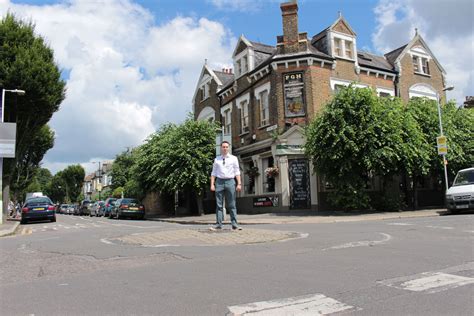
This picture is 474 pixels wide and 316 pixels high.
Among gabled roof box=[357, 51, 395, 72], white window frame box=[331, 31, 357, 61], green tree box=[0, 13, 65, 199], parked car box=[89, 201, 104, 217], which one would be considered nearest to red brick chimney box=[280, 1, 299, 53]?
white window frame box=[331, 31, 357, 61]

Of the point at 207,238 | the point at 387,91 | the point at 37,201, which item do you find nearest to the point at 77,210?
the point at 37,201

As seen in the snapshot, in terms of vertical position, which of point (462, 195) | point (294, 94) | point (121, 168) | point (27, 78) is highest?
point (27, 78)

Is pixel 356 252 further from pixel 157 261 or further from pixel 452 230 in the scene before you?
pixel 452 230

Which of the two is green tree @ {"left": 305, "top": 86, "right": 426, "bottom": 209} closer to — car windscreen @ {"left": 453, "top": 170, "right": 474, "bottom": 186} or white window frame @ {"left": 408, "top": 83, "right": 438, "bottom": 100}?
car windscreen @ {"left": 453, "top": 170, "right": 474, "bottom": 186}

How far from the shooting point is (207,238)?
8.55 metres

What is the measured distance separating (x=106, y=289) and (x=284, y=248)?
361cm

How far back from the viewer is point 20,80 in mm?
21734

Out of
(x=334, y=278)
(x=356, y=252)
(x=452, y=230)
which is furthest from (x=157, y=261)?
(x=452, y=230)

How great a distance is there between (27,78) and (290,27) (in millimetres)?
15091

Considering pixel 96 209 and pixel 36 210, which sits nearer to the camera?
pixel 36 210

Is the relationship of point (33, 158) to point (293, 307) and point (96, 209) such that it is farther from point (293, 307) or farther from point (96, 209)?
point (293, 307)

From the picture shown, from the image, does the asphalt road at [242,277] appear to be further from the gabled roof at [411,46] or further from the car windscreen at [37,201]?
the gabled roof at [411,46]

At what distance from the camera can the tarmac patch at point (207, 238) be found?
8.13 meters

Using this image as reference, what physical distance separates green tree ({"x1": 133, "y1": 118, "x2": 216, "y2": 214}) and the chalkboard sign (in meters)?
5.51
